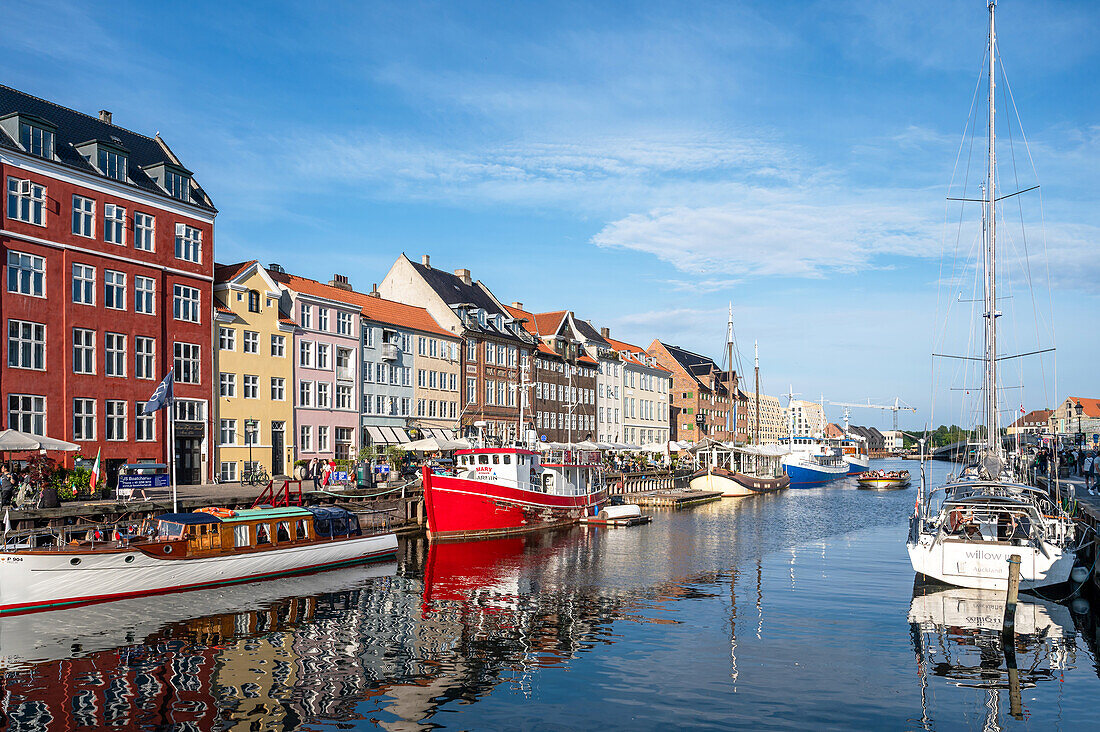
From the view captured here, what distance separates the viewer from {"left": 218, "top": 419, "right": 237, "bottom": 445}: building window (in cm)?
5197

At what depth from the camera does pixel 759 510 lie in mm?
69625

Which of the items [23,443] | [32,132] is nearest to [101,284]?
[32,132]

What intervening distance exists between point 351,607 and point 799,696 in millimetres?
14983

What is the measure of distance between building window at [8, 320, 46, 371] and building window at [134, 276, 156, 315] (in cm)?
567

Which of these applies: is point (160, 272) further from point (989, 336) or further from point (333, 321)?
point (989, 336)

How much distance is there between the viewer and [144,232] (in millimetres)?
48625

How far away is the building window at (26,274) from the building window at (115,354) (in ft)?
13.6

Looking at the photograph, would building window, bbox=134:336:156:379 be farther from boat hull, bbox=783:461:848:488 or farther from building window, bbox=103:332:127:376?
boat hull, bbox=783:461:848:488

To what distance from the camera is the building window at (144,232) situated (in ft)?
158

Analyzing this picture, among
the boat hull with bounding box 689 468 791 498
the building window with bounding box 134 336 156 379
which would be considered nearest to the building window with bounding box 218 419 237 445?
the building window with bounding box 134 336 156 379

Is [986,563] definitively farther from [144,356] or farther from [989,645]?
[144,356]

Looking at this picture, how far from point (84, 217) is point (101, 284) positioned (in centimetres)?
355

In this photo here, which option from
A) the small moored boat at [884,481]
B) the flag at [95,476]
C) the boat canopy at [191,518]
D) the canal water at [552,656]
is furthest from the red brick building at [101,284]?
the small moored boat at [884,481]

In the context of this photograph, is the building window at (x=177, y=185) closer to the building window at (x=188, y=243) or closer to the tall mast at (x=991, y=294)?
the building window at (x=188, y=243)
